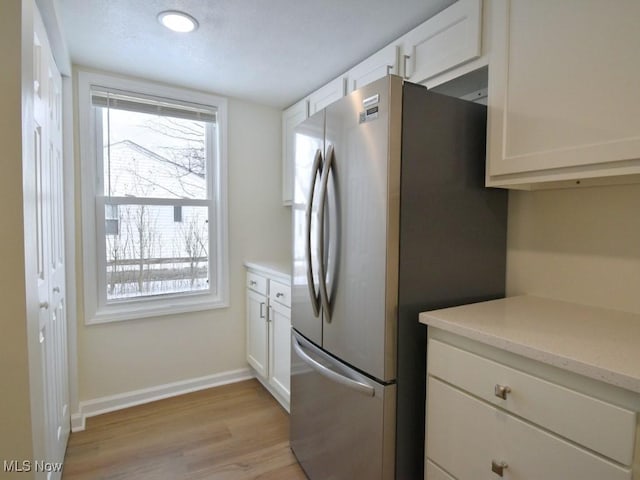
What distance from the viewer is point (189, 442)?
197cm

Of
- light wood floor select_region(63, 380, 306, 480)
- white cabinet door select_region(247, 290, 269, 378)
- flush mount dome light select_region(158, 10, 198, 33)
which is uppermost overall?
flush mount dome light select_region(158, 10, 198, 33)

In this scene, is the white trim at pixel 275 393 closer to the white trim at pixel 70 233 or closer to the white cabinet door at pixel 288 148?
the white trim at pixel 70 233

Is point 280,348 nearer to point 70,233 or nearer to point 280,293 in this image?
point 280,293

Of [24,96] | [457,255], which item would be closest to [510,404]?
[457,255]

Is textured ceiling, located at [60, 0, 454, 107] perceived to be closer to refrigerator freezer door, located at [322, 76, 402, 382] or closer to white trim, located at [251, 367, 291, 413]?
refrigerator freezer door, located at [322, 76, 402, 382]

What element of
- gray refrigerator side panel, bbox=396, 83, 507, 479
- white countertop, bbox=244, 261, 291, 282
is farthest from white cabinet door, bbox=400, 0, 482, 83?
white countertop, bbox=244, 261, 291, 282

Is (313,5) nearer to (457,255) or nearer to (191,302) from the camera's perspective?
(457,255)

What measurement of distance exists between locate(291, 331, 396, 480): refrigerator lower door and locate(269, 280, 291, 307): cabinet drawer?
1.06 ft

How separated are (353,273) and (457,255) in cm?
41

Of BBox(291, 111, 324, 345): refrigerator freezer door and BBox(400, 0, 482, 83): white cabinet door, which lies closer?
BBox(400, 0, 482, 83): white cabinet door

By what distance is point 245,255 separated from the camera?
2824 mm

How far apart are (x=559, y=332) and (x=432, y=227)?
500 millimetres

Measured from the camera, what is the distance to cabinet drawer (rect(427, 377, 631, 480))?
2.58ft

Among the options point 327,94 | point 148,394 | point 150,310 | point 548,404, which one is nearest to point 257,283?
point 150,310
